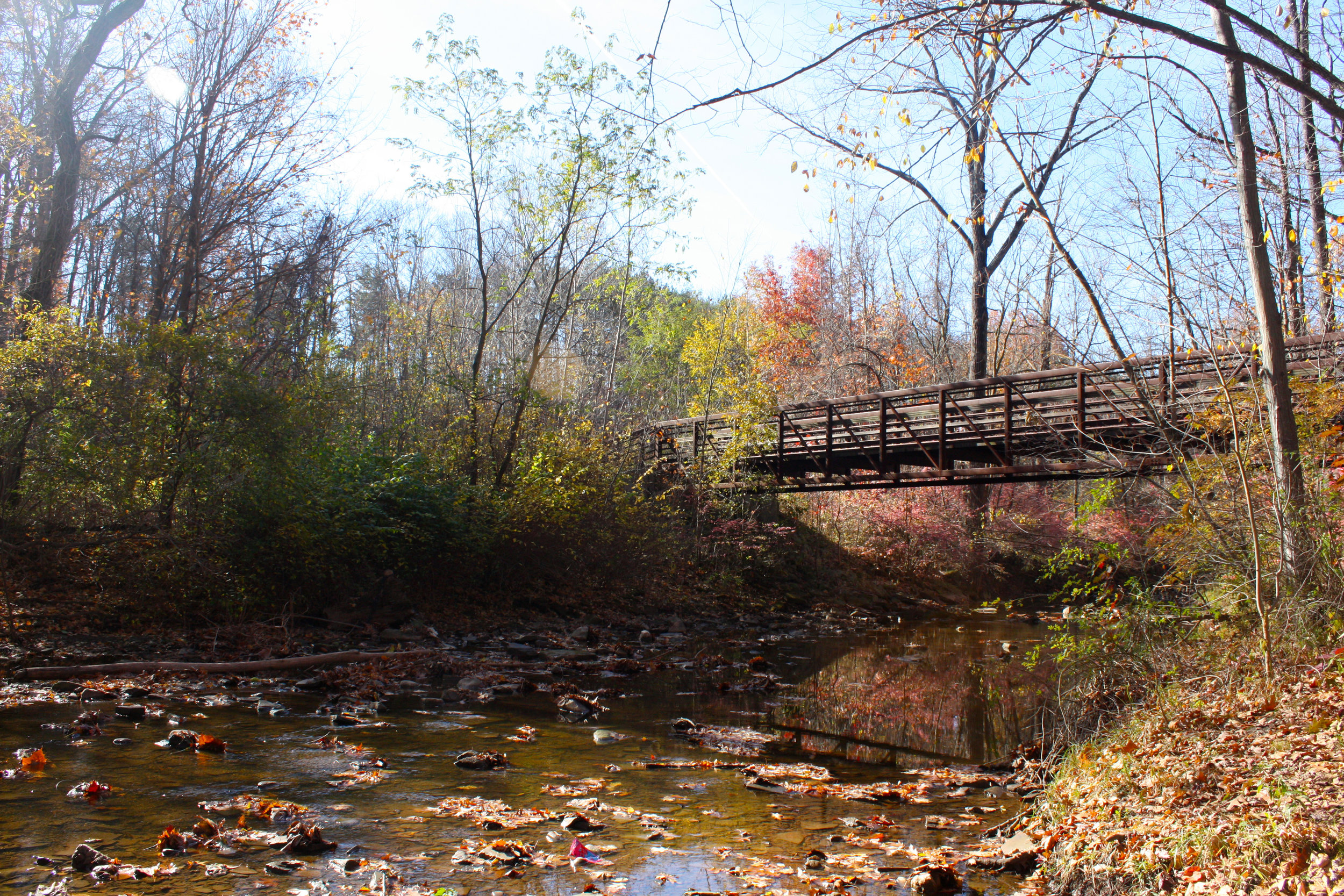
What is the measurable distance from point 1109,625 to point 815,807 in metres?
3.20

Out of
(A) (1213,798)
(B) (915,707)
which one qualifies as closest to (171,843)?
(A) (1213,798)

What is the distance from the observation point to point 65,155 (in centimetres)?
1520

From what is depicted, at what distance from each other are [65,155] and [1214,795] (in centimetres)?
1896

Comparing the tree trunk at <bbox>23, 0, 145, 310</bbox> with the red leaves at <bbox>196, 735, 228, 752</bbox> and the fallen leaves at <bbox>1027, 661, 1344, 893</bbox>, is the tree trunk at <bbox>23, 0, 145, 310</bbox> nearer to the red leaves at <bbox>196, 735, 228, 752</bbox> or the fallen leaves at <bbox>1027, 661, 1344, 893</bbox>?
the red leaves at <bbox>196, 735, 228, 752</bbox>

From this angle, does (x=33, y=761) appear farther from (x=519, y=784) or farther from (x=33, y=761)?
(x=519, y=784)

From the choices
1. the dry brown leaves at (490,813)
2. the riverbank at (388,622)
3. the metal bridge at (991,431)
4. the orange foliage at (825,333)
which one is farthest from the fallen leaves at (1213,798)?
the orange foliage at (825,333)

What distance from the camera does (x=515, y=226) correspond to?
18016 mm

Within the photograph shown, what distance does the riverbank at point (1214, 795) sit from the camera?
11.6 feet

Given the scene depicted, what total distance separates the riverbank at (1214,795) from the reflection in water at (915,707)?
198 centimetres

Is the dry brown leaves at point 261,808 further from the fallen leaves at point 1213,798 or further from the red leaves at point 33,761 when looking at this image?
the fallen leaves at point 1213,798

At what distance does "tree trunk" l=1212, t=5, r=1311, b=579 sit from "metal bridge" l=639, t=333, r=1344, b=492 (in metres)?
0.20

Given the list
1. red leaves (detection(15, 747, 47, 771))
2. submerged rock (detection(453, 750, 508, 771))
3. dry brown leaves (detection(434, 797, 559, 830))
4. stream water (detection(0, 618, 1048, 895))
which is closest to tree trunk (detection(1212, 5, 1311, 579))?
stream water (detection(0, 618, 1048, 895))

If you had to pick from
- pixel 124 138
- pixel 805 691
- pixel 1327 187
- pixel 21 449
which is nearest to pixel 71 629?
pixel 21 449

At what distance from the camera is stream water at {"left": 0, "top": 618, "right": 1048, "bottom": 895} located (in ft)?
14.1
